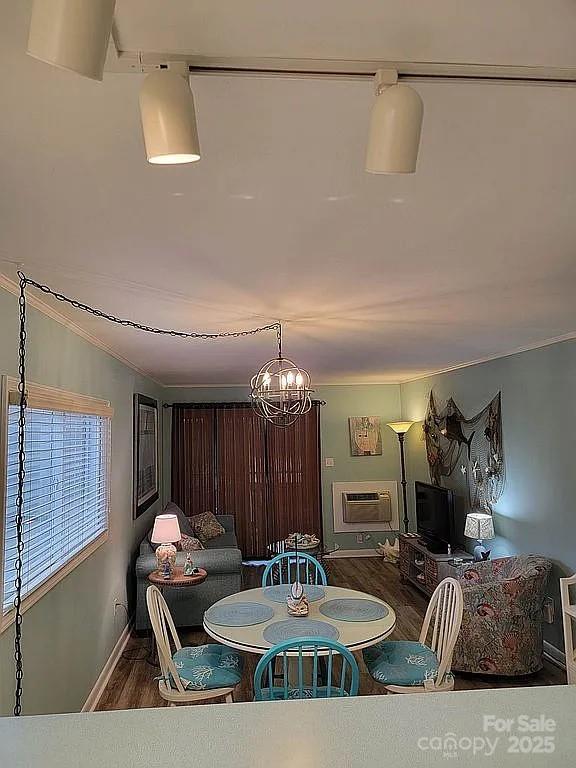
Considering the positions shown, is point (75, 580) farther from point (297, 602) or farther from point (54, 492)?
point (297, 602)

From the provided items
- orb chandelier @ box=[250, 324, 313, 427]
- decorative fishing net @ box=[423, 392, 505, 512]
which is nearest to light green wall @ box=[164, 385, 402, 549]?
decorative fishing net @ box=[423, 392, 505, 512]

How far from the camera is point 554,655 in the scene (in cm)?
444

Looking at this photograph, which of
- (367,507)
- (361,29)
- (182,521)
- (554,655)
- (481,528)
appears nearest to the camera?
(361,29)

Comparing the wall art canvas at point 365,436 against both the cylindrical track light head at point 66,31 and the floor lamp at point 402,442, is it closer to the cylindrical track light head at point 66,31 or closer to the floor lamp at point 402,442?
the floor lamp at point 402,442

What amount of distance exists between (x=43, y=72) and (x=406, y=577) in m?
6.48

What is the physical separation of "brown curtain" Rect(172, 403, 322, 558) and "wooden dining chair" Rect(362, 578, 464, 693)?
14.6ft

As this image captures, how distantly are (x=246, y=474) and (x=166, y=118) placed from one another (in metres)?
7.38

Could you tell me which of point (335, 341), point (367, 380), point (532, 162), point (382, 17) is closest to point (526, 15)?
point (382, 17)

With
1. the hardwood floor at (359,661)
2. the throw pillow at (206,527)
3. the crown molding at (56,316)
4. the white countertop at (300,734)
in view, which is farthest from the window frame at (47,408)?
the throw pillow at (206,527)

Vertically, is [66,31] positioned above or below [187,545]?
above

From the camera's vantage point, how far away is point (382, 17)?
928 millimetres

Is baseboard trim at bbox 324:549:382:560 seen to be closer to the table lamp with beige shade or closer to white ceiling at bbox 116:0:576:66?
the table lamp with beige shade

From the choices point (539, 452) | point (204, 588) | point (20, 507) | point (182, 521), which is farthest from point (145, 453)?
point (20, 507)

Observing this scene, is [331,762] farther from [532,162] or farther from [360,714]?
[532,162]
